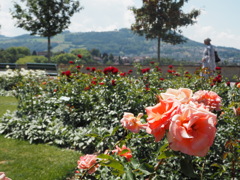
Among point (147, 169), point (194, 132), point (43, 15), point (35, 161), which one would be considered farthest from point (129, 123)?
point (43, 15)

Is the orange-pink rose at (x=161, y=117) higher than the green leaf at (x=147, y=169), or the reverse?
the orange-pink rose at (x=161, y=117)

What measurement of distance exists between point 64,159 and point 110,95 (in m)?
1.22

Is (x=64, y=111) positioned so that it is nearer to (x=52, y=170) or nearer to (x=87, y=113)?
(x=87, y=113)

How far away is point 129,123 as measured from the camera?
123 cm

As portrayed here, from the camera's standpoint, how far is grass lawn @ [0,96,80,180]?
3203 millimetres

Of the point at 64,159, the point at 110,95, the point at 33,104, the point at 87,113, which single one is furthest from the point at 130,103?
the point at 33,104

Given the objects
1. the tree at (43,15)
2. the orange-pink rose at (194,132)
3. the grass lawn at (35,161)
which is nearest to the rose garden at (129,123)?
the orange-pink rose at (194,132)

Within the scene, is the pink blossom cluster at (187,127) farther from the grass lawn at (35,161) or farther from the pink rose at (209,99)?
the grass lawn at (35,161)

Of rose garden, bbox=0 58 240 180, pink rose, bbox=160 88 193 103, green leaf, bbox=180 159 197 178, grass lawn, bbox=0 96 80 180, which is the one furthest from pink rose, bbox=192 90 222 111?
grass lawn, bbox=0 96 80 180

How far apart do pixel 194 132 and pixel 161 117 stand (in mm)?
105

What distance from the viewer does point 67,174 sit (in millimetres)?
3229

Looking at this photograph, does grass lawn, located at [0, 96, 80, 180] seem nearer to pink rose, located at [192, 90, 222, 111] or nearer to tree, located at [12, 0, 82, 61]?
pink rose, located at [192, 90, 222, 111]

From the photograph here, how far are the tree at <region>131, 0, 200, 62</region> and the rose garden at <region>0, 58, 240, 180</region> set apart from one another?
17.2 metres

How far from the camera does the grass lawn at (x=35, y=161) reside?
3203mm
